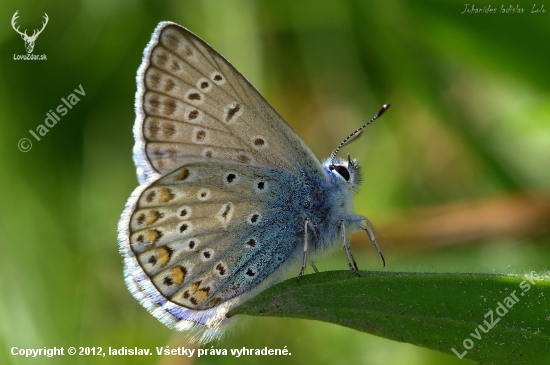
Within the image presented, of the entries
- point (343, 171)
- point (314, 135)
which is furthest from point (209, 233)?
point (314, 135)

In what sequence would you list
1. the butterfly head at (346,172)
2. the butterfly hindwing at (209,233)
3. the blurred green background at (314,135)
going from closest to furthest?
the butterfly hindwing at (209,233) → the butterfly head at (346,172) → the blurred green background at (314,135)

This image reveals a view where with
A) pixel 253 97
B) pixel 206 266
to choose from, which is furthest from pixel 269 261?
pixel 253 97

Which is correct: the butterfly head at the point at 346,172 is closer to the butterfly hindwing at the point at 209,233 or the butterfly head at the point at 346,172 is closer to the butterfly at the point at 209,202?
the butterfly at the point at 209,202

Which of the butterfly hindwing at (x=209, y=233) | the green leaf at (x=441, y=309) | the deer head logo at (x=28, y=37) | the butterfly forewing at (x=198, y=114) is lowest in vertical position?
the green leaf at (x=441, y=309)

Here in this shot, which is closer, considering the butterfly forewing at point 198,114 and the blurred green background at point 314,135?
the butterfly forewing at point 198,114

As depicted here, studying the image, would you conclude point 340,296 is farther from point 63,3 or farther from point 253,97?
point 63,3

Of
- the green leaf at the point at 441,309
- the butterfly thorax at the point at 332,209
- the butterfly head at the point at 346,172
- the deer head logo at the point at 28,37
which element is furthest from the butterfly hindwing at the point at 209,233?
the deer head logo at the point at 28,37

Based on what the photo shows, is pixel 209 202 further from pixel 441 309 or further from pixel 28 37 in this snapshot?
pixel 28 37
